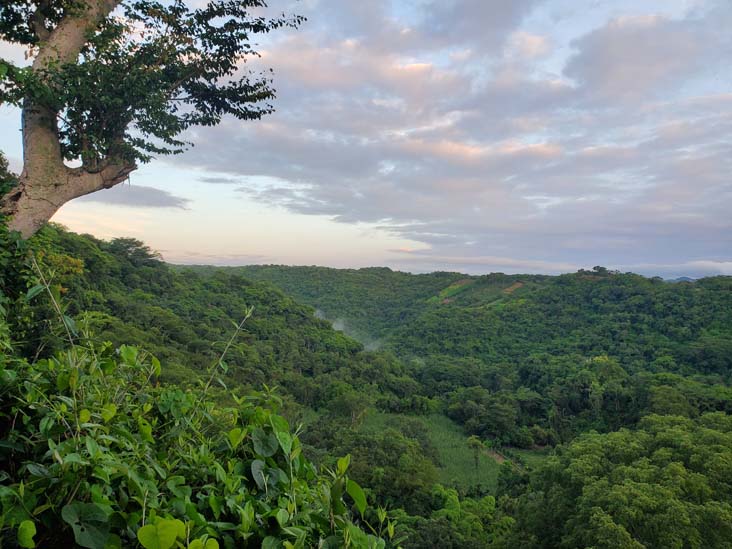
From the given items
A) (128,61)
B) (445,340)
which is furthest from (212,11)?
(445,340)

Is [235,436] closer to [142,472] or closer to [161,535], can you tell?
[142,472]

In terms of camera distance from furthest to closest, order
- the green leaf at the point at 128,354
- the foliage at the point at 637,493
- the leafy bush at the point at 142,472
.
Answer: the foliage at the point at 637,493, the green leaf at the point at 128,354, the leafy bush at the point at 142,472

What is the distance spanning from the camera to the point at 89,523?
2.71 feet

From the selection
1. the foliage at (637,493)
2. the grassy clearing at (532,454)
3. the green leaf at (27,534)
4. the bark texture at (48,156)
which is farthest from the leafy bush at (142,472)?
the grassy clearing at (532,454)

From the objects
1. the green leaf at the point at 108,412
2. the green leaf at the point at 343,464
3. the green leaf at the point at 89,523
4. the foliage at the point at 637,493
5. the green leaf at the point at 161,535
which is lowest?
the foliage at the point at 637,493

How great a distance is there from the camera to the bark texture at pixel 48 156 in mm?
4516

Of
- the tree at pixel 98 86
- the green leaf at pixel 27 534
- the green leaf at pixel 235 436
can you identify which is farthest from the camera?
the tree at pixel 98 86

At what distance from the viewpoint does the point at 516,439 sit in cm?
3419

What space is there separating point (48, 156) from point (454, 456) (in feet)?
105

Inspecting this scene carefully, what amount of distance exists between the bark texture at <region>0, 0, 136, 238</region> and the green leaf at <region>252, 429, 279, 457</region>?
4.63 metres

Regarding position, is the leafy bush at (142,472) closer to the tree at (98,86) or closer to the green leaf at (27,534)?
the green leaf at (27,534)

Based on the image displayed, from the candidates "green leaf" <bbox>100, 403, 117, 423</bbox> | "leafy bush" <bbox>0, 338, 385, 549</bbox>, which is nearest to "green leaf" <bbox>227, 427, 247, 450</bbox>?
"leafy bush" <bbox>0, 338, 385, 549</bbox>

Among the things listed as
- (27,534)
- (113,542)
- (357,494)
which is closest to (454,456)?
(357,494)

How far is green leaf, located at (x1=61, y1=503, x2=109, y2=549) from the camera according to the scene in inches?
31.6
